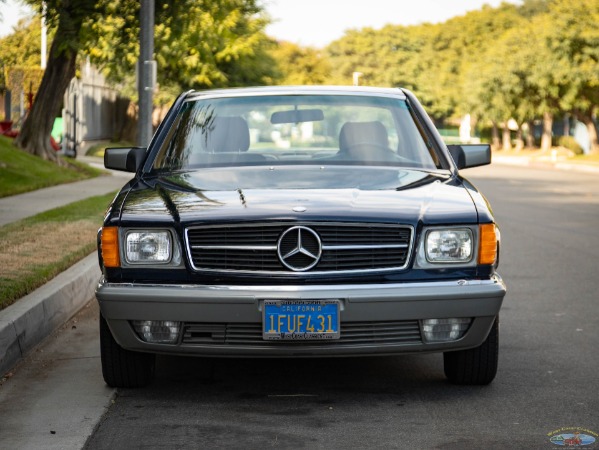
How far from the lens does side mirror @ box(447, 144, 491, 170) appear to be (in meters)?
7.09

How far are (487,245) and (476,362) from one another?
0.65 meters

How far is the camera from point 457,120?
396 ft

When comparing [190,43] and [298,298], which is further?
[190,43]

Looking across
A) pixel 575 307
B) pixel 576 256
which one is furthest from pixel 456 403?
pixel 576 256

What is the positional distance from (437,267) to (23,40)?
2452 inches

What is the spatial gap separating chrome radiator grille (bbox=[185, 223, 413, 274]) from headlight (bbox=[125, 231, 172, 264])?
0.11 metres

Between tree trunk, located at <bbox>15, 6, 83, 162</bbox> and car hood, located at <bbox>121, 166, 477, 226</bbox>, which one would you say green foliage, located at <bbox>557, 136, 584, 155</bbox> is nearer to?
tree trunk, located at <bbox>15, 6, 83, 162</bbox>

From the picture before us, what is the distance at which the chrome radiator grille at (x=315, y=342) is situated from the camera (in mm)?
5383

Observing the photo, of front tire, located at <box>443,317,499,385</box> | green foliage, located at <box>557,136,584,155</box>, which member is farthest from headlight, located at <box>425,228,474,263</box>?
green foliage, located at <box>557,136,584,155</box>

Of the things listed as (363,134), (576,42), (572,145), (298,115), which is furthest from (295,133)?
(572,145)

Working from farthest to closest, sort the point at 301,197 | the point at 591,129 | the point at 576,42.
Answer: the point at 591,129 → the point at 576,42 → the point at 301,197

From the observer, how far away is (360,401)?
224 inches

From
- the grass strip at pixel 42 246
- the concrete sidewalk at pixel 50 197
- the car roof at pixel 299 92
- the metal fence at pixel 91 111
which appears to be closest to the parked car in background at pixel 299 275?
the car roof at pixel 299 92

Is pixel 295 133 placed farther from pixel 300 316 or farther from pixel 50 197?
pixel 50 197
